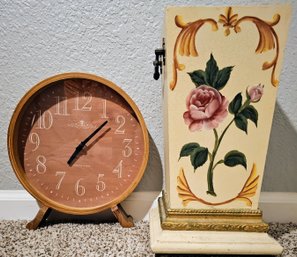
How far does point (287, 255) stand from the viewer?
0.64 metres

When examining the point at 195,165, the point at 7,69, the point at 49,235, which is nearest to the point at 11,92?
the point at 7,69

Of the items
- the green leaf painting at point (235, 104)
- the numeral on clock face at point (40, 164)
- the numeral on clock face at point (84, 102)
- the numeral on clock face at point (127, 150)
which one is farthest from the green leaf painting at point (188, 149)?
the numeral on clock face at point (40, 164)

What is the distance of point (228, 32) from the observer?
56 centimetres

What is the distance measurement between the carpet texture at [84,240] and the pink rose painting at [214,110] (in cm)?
28

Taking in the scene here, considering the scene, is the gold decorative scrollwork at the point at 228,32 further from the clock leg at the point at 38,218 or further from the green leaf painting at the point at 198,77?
the clock leg at the point at 38,218

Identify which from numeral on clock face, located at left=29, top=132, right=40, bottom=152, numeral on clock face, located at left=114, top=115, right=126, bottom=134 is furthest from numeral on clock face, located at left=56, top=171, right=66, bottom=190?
numeral on clock face, located at left=114, top=115, right=126, bottom=134

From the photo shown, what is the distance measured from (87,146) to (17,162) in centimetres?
20

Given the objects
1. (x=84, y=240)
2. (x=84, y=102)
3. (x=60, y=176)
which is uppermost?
(x=84, y=102)

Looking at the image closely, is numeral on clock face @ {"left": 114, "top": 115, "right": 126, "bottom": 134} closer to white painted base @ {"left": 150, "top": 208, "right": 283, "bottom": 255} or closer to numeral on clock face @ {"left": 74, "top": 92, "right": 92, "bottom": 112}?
numeral on clock face @ {"left": 74, "top": 92, "right": 92, "bottom": 112}

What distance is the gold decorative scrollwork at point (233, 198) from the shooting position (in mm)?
626

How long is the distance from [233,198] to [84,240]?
0.41m

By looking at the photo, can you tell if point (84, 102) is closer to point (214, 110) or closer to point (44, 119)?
point (44, 119)

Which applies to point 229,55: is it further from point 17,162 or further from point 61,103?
point 17,162

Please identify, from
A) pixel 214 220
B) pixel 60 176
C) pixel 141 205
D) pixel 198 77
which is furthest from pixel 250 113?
pixel 60 176
